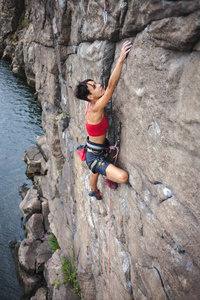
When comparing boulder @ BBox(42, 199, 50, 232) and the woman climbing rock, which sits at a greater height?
the woman climbing rock

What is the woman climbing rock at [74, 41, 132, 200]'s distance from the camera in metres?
2.92

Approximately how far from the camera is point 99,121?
3.38m

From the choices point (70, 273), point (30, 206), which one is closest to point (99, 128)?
point (70, 273)

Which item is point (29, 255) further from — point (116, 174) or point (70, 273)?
point (116, 174)

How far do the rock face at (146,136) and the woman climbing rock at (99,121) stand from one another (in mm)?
140

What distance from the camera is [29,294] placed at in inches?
321

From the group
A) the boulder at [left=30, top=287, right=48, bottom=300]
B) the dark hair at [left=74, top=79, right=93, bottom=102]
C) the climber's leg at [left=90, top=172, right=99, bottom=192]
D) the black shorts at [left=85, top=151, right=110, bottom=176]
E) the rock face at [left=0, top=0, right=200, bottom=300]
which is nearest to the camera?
the rock face at [left=0, top=0, right=200, bottom=300]

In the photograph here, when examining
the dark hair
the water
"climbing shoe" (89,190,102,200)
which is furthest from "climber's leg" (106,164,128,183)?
the water

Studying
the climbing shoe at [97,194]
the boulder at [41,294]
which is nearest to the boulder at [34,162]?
the boulder at [41,294]

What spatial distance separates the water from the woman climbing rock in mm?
7221

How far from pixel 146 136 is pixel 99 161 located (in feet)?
3.52

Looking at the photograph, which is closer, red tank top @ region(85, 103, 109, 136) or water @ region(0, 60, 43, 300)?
red tank top @ region(85, 103, 109, 136)

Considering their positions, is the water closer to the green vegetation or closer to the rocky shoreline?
the rocky shoreline

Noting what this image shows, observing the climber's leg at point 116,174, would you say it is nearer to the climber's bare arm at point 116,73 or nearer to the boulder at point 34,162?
the climber's bare arm at point 116,73
